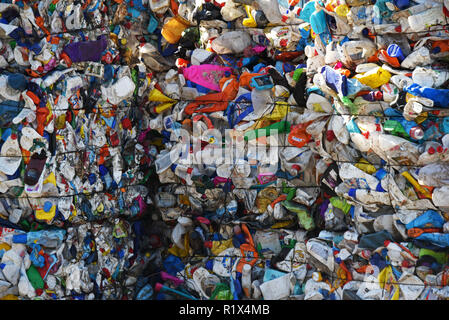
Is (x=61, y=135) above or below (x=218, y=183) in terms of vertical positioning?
above

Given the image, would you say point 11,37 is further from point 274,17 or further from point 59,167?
point 274,17

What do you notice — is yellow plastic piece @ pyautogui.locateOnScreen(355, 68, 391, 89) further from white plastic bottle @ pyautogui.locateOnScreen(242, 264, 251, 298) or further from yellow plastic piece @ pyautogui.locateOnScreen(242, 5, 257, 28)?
white plastic bottle @ pyautogui.locateOnScreen(242, 264, 251, 298)

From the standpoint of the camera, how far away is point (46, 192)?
12.1 feet

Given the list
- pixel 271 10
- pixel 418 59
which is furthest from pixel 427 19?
pixel 271 10

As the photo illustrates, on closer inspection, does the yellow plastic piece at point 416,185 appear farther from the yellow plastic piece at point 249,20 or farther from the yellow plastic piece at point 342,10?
the yellow plastic piece at point 249,20

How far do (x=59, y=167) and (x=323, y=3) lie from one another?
5.80 feet

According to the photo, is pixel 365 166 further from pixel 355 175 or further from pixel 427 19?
pixel 427 19

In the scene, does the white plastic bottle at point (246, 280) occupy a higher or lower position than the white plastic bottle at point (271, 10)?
lower

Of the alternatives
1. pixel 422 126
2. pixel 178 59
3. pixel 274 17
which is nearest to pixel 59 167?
pixel 178 59

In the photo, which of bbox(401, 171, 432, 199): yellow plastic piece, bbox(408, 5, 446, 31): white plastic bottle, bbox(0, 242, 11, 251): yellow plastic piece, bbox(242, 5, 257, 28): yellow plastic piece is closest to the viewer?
bbox(408, 5, 446, 31): white plastic bottle

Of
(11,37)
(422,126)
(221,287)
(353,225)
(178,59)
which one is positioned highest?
(11,37)

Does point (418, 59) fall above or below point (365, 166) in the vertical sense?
above

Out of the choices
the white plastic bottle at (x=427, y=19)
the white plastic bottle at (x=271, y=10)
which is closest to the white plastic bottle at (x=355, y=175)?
the white plastic bottle at (x=427, y=19)

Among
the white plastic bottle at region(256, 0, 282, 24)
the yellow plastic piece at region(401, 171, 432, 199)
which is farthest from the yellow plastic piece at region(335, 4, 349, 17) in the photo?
the yellow plastic piece at region(401, 171, 432, 199)
